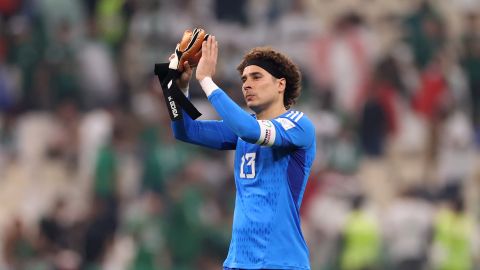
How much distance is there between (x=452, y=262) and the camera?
1559cm

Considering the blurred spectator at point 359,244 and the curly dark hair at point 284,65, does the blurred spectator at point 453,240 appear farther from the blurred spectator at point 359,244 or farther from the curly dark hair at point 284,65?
the curly dark hair at point 284,65

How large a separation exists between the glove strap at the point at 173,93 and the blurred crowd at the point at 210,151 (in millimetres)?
8585

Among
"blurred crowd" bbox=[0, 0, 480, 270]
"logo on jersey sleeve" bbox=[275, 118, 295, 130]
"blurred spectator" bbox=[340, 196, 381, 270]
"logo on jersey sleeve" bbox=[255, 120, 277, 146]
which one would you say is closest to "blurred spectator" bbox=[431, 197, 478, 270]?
"blurred crowd" bbox=[0, 0, 480, 270]

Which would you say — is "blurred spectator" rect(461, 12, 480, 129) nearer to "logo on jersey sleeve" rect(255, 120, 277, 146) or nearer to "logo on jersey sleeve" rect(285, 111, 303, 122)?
"logo on jersey sleeve" rect(285, 111, 303, 122)

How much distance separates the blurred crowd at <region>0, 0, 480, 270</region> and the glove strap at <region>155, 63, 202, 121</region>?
8585 mm

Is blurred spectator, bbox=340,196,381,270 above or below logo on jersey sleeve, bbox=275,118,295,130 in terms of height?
below

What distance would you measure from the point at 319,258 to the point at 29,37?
515 centimetres

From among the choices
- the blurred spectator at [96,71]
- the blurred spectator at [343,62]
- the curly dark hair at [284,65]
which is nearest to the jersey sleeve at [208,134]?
the curly dark hair at [284,65]

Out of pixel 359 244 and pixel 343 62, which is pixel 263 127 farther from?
pixel 343 62

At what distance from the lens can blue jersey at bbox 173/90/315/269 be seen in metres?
5.59

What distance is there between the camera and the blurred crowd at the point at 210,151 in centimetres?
1476

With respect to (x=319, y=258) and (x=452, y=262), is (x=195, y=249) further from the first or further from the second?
(x=452, y=262)

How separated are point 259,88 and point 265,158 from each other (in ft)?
1.24

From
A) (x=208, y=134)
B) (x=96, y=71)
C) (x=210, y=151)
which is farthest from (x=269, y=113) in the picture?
(x=96, y=71)
